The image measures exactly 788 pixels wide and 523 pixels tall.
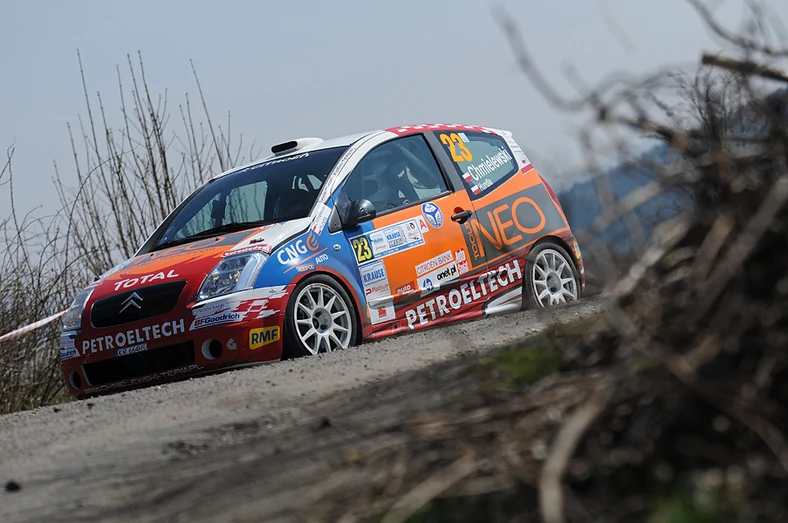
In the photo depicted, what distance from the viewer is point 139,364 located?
8.58 metres

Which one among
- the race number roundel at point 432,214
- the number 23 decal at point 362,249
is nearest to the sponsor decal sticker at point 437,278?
the race number roundel at point 432,214

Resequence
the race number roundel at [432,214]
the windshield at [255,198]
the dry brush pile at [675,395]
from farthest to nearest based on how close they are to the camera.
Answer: the race number roundel at [432,214], the windshield at [255,198], the dry brush pile at [675,395]

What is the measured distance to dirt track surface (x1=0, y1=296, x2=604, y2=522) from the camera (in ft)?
13.3

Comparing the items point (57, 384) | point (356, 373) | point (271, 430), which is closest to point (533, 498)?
point (271, 430)

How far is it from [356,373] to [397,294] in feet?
8.67

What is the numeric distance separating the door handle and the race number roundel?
14cm

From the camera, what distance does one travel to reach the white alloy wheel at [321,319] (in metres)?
8.54

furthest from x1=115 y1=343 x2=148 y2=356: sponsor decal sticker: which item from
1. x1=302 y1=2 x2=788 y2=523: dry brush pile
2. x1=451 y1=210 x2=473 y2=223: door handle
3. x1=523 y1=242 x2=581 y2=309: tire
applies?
x1=302 y1=2 x2=788 y2=523: dry brush pile

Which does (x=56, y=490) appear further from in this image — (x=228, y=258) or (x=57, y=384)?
Answer: (x=57, y=384)

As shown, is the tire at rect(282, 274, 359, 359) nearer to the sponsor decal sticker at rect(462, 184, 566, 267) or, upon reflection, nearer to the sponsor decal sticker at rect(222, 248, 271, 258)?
the sponsor decal sticker at rect(222, 248, 271, 258)

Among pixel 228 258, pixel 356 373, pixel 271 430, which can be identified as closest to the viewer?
pixel 271 430

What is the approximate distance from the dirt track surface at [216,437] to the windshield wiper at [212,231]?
1774mm

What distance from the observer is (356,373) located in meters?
6.65

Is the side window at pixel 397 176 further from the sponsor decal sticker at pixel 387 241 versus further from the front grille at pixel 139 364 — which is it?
the front grille at pixel 139 364
